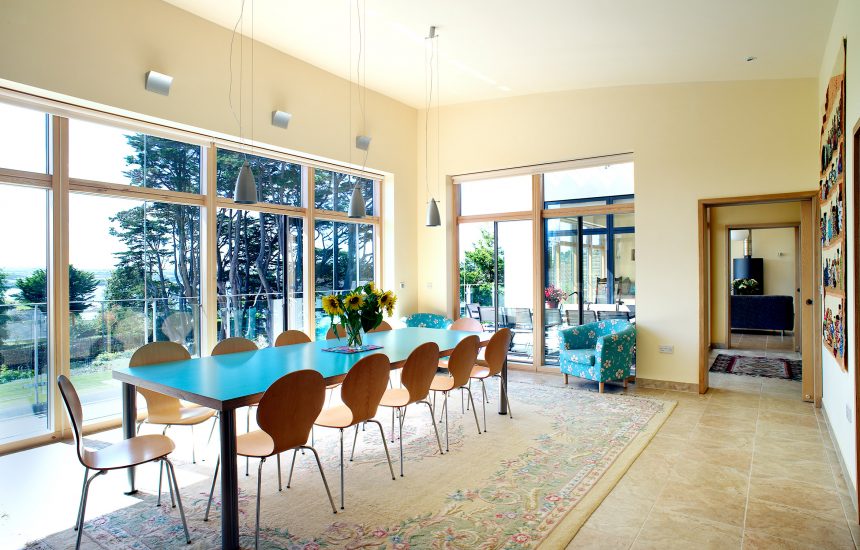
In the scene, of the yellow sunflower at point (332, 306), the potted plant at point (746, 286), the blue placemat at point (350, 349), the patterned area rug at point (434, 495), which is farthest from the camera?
the potted plant at point (746, 286)

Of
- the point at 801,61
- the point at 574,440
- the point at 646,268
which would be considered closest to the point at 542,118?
the point at 646,268

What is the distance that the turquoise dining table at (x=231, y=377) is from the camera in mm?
2373

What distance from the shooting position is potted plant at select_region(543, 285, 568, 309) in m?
6.65

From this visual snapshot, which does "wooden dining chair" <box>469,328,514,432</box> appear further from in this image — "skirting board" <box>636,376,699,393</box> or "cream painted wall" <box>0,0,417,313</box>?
"cream painted wall" <box>0,0,417,313</box>

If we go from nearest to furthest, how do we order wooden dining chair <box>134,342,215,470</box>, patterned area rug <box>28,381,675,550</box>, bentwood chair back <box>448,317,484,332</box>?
patterned area rug <box>28,381,675,550</box>, wooden dining chair <box>134,342,215,470</box>, bentwood chair back <box>448,317,484,332</box>

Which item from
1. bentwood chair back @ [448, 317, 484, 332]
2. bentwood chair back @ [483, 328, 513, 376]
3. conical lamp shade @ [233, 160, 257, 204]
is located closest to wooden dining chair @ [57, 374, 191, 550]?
conical lamp shade @ [233, 160, 257, 204]

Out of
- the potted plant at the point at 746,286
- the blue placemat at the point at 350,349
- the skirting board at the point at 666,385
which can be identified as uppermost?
the potted plant at the point at 746,286

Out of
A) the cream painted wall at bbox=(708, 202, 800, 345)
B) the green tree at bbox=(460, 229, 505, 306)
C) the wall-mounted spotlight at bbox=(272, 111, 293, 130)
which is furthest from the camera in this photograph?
the cream painted wall at bbox=(708, 202, 800, 345)

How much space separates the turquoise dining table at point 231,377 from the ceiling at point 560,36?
2.84 meters

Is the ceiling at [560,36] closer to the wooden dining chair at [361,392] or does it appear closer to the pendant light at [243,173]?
the pendant light at [243,173]

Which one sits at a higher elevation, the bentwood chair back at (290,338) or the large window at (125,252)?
the large window at (125,252)

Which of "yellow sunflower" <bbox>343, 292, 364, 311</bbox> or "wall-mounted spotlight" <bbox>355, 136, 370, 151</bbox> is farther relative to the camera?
"wall-mounted spotlight" <bbox>355, 136, 370, 151</bbox>

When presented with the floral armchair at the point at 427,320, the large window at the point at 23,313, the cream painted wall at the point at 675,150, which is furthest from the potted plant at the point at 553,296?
the large window at the point at 23,313

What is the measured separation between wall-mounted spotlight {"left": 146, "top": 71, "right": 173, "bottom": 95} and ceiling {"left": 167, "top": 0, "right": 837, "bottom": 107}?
2.34ft
